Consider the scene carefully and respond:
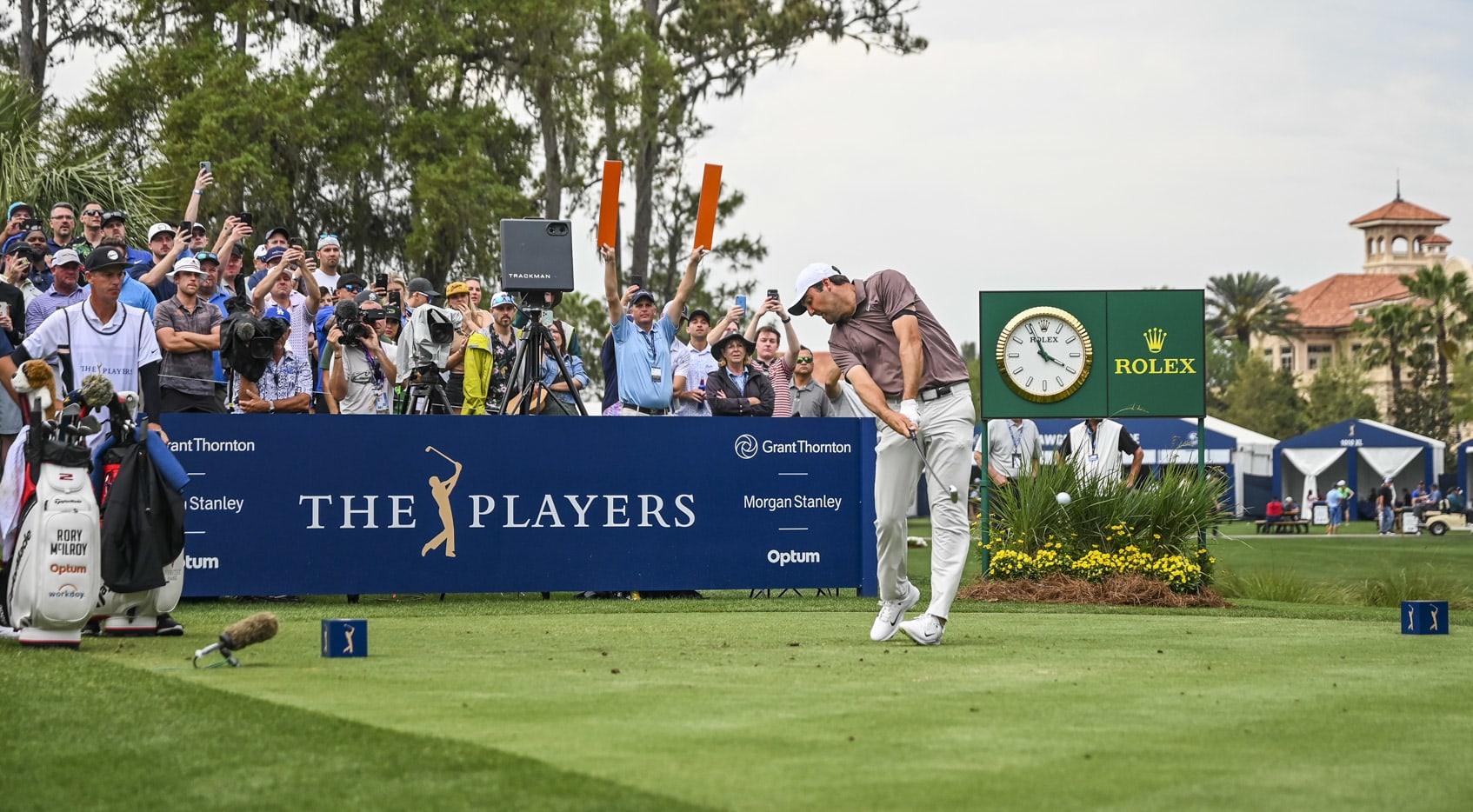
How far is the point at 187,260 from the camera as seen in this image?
1334cm

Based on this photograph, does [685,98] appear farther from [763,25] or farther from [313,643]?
[313,643]


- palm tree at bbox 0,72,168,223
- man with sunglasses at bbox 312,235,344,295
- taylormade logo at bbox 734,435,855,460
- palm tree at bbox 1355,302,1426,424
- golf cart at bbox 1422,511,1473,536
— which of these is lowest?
golf cart at bbox 1422,511,1473,536

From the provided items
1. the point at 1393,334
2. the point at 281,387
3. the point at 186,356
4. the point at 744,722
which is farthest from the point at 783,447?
the point at 1393,334

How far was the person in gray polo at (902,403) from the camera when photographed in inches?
389

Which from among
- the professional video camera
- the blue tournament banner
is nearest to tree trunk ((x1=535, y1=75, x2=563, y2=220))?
the professional video camera

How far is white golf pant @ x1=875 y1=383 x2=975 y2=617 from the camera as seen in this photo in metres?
9.91

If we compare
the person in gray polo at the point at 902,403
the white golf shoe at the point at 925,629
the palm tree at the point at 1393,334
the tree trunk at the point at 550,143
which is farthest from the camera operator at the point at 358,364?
the palm tree at the point at 1393,334

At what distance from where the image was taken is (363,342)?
15.0 m

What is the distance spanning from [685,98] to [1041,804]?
33812 millimetres

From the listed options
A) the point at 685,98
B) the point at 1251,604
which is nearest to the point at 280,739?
the point at 1251,604

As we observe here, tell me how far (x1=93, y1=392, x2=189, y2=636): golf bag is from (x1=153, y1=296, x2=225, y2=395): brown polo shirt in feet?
10.3

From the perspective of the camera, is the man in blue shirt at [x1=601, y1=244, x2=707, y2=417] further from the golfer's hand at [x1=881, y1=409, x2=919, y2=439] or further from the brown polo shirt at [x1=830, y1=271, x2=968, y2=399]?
the golfer's hand at [x1=881, y1=409, x2=919, y2=439]

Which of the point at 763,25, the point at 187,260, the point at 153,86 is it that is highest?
the point at 763,25

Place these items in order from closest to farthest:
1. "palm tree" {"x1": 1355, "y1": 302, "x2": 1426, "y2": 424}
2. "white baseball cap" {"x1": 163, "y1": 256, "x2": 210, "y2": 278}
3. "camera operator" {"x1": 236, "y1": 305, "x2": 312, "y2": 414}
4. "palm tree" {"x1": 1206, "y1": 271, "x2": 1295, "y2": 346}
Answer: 1. "white baseball cap" {"x1": 163, "y1": 256, "x2": 210, "y2": 278}
2. "camera operator" {"x1": 236, "y1": 305, "x2": 312, "y2": 414}
3. "palm tree" {"x1": 1355, "y1": 302, "x2": 1426, "y2": 424}
4. "palm tree" {"x1": 1206, "y1": 271, "x2": 1295, "y2": 346}
